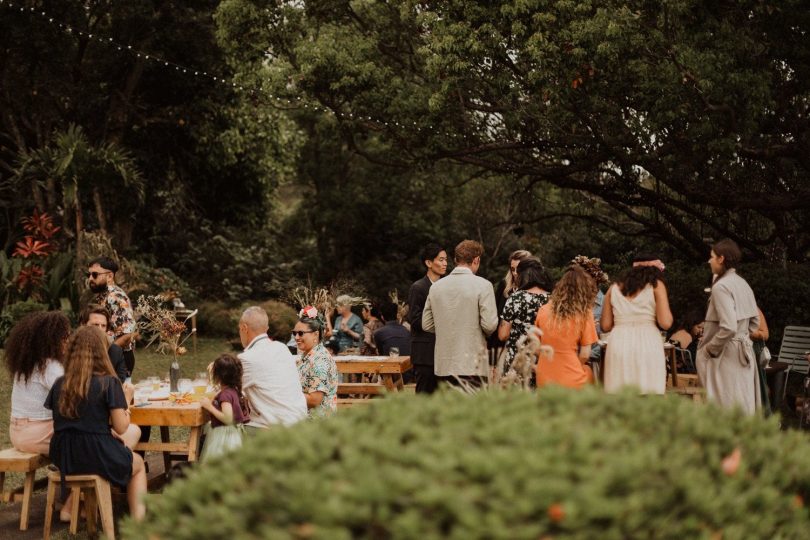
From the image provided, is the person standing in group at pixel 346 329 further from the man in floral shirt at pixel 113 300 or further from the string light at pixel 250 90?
the string light at pixel 250 90

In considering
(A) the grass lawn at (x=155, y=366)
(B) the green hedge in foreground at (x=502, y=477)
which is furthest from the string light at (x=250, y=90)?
(B) the green hedge in foreground at (x=502, y=477)

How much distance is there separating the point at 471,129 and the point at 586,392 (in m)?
12.8

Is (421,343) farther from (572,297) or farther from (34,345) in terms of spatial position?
(34,345)

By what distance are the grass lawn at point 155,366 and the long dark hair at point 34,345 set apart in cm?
209

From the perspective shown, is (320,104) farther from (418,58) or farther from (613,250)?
(613,250)

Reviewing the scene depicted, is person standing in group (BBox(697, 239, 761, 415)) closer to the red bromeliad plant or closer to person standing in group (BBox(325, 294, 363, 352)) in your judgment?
person standing in group (BBox(325, 294, 363, 352))

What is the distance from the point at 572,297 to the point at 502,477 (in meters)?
4.11

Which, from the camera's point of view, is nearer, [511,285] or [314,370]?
[314,370]

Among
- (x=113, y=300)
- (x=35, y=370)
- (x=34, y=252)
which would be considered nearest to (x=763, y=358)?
(x=113, y=300)

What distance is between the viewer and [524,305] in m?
7.09

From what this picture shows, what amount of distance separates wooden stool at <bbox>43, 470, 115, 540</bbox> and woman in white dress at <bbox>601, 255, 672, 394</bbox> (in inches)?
134

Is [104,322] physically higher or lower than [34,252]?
lower

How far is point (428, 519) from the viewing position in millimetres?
2514

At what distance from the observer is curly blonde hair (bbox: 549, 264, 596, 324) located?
6.54m
